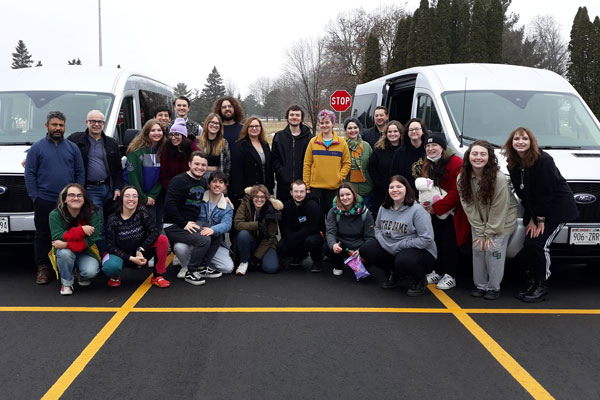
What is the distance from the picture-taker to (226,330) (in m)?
4.77

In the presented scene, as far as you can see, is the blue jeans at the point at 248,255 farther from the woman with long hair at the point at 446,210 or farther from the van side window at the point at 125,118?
the van side window at the point at 125,118

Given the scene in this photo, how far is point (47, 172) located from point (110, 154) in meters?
0.77

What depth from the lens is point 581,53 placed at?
3431cm

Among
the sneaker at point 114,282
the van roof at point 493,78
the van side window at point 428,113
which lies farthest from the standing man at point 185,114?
the van roof at point 493,78

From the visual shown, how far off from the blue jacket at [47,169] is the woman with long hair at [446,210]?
3.92 meters

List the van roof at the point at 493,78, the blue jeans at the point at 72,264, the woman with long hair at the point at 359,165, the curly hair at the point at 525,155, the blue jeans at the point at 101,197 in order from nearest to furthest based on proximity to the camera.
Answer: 1. the curly hair at the point at 525,155
2. the blue jeans at the point at 72,264
3. the blue jeans at the point at 101,197
4. the woman with long hair at the point at 359,165
5. the van roof at the point at 493,78

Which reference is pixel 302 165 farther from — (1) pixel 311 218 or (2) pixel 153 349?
(2) pixel 153 349

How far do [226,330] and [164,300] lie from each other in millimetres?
1182

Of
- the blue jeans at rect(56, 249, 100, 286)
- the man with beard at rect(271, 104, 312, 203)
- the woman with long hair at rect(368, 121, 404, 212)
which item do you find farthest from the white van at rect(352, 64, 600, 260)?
the blue jeans at rect(56, 249, 100, 286)

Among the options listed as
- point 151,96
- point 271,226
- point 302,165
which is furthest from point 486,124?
point 151,96

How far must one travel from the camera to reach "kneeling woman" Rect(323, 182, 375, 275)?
6.46m

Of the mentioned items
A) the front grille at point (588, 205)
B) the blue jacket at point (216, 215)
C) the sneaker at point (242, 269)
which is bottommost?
the sneaker at point (242, 269)

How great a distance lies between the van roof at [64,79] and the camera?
7.96 metres

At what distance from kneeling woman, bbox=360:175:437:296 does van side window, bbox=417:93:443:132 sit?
1.60 m
